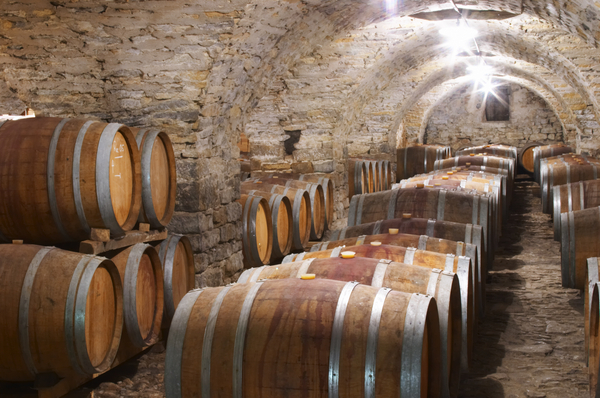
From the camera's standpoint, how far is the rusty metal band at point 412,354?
202cm

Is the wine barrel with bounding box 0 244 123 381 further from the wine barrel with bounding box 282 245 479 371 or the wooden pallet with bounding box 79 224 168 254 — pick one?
the wine barrel with bounding box 282 245 479 371

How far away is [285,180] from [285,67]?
135cm

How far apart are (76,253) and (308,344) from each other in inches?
61.6

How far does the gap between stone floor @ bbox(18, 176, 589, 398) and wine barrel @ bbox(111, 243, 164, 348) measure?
28cm

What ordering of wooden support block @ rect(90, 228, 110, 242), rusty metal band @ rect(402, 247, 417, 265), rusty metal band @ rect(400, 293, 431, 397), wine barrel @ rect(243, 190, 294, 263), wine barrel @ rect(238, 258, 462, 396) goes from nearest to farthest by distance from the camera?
rusty metal band @ rect(400, 293, 431, 397) < wine barrel @ rect(238, 258, 462, 396) < rusty metal band @ rect(402, 247, 417, 265) < wooden support block @ rect(90, 228, 110, 242) < wine barrel @ rect(243, 190, 294, 263)

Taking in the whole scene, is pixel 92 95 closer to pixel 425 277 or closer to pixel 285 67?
pixel 285 67

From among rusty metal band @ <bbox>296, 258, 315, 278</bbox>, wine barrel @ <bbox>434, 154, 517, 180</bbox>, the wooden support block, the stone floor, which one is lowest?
the stone floor

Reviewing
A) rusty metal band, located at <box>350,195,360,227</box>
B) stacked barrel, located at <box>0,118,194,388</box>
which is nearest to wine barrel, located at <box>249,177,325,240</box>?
rusty metal band, located at <box>350,195,360,227</box>

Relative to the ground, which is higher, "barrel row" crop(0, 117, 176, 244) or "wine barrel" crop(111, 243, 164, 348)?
"barrel row" crop(0, 117, 176, 244)

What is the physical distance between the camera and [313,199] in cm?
669

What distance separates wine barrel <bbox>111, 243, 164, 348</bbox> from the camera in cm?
344

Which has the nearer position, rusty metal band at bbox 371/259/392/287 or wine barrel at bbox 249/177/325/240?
rusty metal band at bbox 371/259/392/287

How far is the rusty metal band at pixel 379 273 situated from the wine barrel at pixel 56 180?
1.56m

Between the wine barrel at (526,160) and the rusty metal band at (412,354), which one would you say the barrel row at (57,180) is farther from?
the wine barrel at (526,160)
